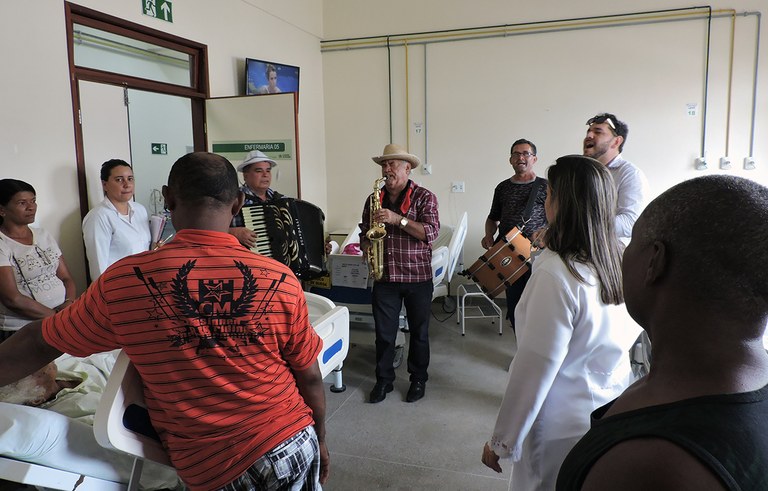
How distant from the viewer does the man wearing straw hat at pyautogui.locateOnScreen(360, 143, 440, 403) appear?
127 inches

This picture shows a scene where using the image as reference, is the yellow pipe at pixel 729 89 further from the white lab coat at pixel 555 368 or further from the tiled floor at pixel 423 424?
the white lab coat at pixel 555 368

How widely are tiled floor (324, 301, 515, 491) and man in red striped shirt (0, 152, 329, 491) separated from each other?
1370 millimetres

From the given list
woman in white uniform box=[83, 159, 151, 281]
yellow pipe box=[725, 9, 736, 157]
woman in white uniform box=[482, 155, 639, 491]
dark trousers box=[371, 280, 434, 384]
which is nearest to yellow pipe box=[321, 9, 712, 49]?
yellow pipe box=[725, 9, 736, 157]

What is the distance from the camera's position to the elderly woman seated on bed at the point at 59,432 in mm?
1520

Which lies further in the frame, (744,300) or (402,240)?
(402,240)

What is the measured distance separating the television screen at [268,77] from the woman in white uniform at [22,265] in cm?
252

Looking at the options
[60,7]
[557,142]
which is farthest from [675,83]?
[60,7]

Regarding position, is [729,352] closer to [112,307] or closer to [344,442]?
[112,307]

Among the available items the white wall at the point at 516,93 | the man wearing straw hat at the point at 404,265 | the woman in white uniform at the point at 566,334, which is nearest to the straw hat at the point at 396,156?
the man wearing straw hat at the point at 404,265

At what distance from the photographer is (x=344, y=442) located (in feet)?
9.36

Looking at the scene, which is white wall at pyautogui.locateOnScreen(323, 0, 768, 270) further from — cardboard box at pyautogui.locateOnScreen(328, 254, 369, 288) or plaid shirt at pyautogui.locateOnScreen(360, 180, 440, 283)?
plaid shirt at pyautogui.locateOnScreen(360, 180, 440, 283)

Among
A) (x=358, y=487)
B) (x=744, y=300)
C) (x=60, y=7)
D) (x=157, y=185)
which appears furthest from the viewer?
(x=157, y=185)

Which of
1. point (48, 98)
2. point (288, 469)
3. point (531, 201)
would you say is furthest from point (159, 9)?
point (288, 469)

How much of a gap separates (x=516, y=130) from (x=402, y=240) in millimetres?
2827
